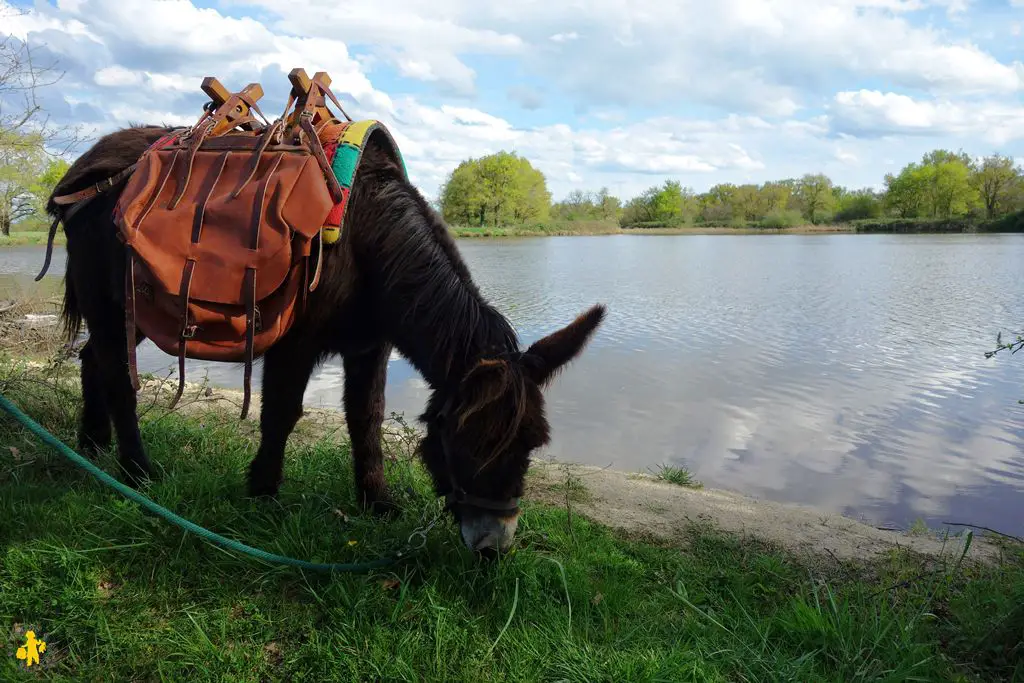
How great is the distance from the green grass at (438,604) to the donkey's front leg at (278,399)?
167 millimetres

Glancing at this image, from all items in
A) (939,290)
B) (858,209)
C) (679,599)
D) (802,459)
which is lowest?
(802,459)

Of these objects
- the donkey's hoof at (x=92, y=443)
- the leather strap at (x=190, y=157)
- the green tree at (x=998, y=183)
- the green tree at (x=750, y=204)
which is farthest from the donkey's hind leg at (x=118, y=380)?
the green tree at (x=750, y=204)

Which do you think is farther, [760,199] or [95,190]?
[760,199]

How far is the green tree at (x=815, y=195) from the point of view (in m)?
77.9

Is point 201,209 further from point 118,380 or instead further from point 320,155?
point 118,380

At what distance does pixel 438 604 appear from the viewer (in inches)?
97.2

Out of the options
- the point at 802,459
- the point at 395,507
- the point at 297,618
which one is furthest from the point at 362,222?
the point at 802,459

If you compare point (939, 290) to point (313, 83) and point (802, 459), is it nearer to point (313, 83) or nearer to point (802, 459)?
point (802, 459)

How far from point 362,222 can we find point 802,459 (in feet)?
18.2

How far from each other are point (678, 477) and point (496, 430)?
3676 mm

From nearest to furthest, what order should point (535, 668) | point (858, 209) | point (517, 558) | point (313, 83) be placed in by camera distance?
point (535, 668) < point (517, 558) < point (313, 83) < point (858, 209)

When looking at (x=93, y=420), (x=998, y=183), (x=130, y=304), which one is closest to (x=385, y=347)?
(x=130, y=304)

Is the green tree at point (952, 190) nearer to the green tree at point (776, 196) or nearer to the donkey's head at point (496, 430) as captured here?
the green tree at point (776, 196)

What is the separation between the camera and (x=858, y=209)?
7344cm
